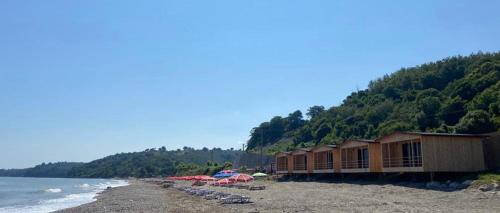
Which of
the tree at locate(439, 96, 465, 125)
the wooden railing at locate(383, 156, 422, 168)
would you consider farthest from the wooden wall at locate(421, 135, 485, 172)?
the tree at locate(439, 96, 465, 125)

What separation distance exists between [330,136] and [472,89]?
25.1m

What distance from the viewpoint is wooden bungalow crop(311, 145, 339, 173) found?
38.7 m

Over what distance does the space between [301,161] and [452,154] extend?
21113mm

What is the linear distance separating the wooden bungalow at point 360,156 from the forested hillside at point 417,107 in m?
9.32

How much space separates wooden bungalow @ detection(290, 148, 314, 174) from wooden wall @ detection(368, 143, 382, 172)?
10980 millimetres

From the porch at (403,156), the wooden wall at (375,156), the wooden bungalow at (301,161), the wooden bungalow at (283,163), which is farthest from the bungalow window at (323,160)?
the porch at (403,156)

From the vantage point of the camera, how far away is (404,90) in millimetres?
85625

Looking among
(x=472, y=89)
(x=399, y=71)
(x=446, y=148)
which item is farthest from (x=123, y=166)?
(x=446, y=148)

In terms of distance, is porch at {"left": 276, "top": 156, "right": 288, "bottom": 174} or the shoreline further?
porch at {"left": 276, "top": 156, "right": 288, "bottom": 174}

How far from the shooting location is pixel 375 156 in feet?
105

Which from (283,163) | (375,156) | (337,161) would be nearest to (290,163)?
(283,163)

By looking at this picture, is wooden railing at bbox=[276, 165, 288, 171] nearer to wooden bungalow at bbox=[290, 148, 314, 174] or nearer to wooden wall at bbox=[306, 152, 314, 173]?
wooden bungalow at bbox=[290, 148, 314, 174]

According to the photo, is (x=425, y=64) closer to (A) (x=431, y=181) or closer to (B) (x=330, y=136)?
(B) (x=330, y=136)

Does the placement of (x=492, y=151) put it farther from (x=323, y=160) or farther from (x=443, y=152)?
(x=323, y=160)
